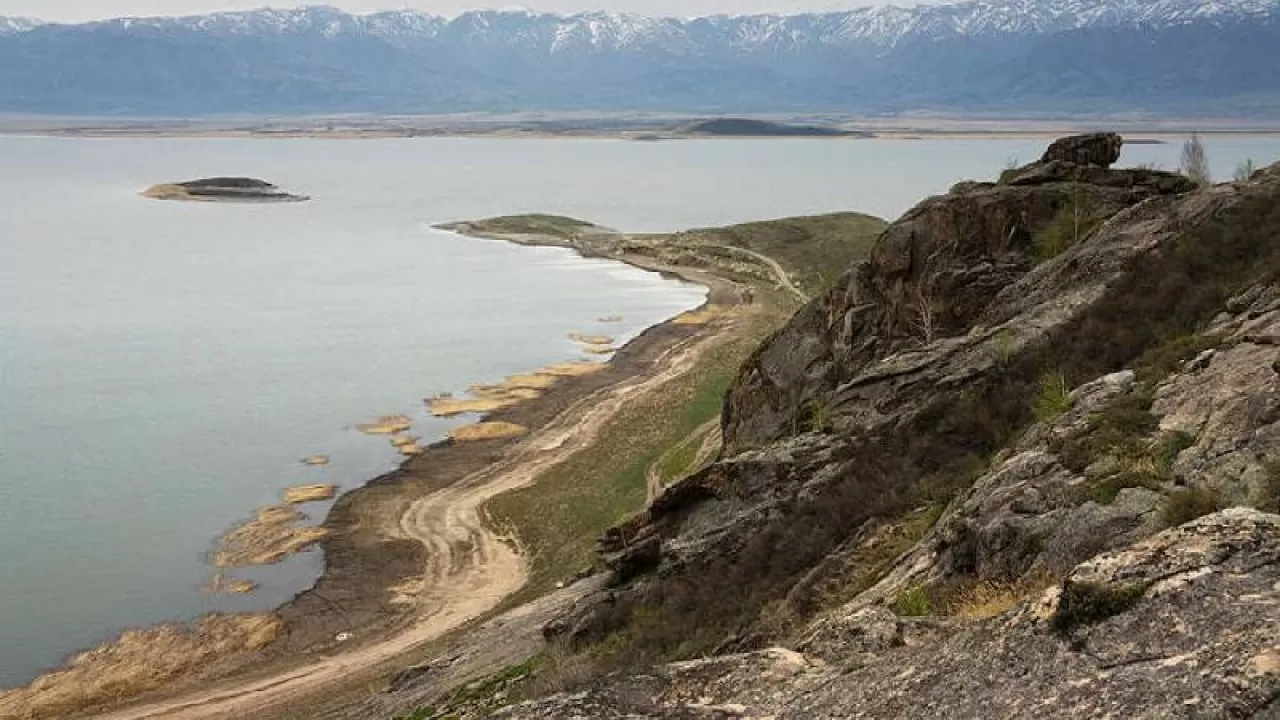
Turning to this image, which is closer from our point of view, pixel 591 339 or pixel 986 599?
pixel 986 599

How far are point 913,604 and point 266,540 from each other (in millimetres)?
32080

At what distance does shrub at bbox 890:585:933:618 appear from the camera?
12141mm

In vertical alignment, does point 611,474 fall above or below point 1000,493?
below

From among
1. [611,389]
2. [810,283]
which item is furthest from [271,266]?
[611,389]

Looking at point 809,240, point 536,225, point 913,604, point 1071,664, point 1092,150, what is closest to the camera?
point 1071,664

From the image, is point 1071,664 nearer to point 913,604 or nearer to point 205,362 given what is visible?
point 913,604

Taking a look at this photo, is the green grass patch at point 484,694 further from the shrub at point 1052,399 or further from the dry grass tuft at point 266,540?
the dry grass tuft at point 266,540

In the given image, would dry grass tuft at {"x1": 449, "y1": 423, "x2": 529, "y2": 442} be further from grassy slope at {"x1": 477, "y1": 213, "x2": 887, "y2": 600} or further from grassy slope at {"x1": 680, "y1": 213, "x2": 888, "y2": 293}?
grassy slope at {"x1": 680, "y1": 213, "x2": 888, "y2": 293}

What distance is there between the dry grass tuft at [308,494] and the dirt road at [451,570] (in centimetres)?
416

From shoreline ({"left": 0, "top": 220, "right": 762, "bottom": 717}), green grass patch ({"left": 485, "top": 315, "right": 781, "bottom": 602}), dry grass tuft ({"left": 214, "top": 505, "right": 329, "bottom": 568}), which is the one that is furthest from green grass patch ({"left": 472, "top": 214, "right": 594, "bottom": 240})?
dry grass tuft ({"left": 214, "top": 505, "right": 329, "bottom": 568})

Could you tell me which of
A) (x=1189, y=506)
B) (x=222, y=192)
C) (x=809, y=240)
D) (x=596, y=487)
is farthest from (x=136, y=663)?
(x=222, y=192)

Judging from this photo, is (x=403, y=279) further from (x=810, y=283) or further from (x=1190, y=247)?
(x=1190, y=247)

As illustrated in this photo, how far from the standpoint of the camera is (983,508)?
45.1 ft

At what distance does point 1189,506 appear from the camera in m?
10.8
